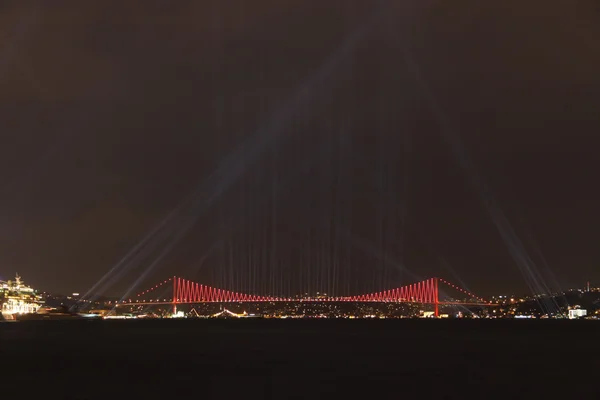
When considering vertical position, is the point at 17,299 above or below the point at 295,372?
above

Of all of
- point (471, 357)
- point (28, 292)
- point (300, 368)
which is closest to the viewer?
point (300, 368)

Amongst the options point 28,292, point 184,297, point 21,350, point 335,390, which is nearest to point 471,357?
point 335,390

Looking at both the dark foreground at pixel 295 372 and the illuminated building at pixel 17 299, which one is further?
the illuminated building at pixel 17 299

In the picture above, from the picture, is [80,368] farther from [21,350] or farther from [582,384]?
[582,384]

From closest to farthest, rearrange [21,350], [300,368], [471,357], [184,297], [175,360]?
1. [300,368]
2. [175,360]
3. [471,357]
4. [21,350]
5. [184,297]

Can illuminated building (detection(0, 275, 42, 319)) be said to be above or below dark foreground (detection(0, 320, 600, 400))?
above

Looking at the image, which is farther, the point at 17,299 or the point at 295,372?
the point at 17,299

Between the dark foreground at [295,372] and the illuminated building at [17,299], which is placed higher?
the illuminated building at [17,299]

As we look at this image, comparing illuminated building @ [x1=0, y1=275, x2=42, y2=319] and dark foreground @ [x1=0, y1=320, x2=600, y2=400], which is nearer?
dark foreground @ [x1=0, y1=320, x2=600, y2=400]

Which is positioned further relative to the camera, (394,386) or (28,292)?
(28,292)

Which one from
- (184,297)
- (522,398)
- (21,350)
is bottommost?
(522,398)

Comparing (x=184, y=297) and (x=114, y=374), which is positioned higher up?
(x=184, y=297)
